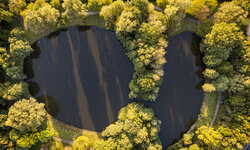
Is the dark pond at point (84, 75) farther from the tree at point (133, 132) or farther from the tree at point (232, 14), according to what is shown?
the tree at point (232, 14)

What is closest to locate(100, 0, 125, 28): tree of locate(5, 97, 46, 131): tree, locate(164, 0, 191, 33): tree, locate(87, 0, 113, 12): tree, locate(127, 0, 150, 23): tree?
locate(127, 0, 150, 23): tree

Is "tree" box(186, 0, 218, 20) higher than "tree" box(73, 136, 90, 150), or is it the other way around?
"tree" box(186, 0, 218, 20)

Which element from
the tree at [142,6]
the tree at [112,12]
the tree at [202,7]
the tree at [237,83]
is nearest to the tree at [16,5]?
the tree at [112,12]

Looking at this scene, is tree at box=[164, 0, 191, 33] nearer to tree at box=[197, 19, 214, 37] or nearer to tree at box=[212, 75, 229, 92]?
tree at box=[197, 19, 214, 37]

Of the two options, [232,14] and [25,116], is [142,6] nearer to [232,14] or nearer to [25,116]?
[232,14]

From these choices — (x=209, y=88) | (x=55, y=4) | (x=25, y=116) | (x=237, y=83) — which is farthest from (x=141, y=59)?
(x=25, y=116)

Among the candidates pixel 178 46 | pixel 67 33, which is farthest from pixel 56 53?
pixel 178 46
